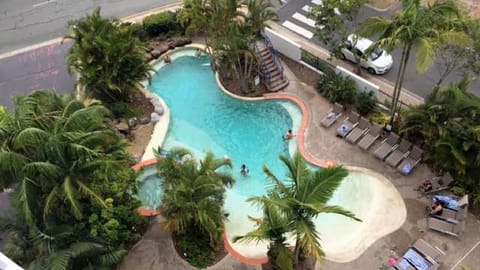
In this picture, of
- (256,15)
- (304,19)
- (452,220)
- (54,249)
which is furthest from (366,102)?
(54,249)

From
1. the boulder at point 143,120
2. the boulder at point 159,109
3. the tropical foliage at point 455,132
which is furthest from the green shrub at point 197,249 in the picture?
the tropical foliage at point 455,132

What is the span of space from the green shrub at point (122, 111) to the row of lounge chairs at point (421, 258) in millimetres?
14577

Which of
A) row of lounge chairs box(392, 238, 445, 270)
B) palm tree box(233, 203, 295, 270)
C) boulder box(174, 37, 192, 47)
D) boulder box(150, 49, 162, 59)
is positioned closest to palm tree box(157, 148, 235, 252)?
palm tree box(233, 203, 295, 270)

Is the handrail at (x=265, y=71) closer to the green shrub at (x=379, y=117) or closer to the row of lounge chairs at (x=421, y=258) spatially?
the green shrub at (x=379, y=117)

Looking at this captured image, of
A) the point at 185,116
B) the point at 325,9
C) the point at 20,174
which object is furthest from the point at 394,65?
the point at 20,174

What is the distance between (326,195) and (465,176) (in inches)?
312

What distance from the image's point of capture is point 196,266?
17922mm

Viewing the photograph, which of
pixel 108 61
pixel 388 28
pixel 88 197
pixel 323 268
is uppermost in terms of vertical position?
pixel 388 28

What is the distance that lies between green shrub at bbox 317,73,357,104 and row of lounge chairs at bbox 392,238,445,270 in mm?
8426

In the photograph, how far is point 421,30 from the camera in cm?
1816

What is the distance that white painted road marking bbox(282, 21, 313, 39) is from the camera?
28523 millimetres

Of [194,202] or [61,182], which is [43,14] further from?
[194,202]

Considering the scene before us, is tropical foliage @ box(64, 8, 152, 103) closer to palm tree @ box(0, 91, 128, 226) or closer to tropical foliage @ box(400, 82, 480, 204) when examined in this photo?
palm tree @ box(0, 91, 128, 226)

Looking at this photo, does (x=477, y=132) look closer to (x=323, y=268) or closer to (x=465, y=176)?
(x=465, y=176)
